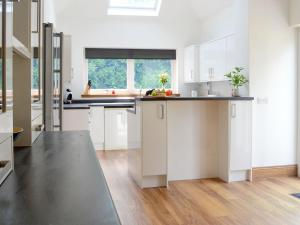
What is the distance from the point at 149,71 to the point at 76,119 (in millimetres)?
2219

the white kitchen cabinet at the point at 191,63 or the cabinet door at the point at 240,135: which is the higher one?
the white kitchen cabinet at the point at 191,63

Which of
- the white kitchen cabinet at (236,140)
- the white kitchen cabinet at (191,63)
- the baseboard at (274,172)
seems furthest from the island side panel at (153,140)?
the white kitchen cabinet at (191,63)

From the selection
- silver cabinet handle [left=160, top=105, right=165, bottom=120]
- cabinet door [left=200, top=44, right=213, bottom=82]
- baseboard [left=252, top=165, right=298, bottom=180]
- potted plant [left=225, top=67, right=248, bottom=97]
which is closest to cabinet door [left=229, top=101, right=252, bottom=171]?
baseboard [left=252, top=165, right=298, bottom=180]

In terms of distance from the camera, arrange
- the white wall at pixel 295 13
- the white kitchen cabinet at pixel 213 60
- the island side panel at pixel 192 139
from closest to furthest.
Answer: the island side panel at pixel 192 139 < the white wall at pixel 295 13 < the white kitchen cabinet at pixel 213 60

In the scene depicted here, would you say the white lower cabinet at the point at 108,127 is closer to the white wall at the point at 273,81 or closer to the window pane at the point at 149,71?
the window pane at the point at 149,71

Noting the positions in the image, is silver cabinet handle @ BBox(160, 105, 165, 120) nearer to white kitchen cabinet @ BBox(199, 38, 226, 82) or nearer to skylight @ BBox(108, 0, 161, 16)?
white kitchen cabinet @ BBox(199, 38, 226, 82)

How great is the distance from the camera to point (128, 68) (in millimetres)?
7246

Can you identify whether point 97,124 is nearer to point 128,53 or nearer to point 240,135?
point 128,53

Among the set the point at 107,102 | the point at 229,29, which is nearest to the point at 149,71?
the point at 107,102

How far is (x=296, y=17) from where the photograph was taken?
458 cm

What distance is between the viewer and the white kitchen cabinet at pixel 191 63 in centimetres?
666

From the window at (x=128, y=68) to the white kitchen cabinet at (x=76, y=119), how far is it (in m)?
1.36

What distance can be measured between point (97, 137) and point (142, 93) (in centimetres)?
142

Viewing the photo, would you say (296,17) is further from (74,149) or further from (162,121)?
(74,149)
